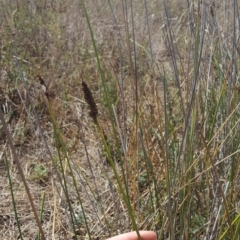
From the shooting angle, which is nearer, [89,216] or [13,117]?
[89,216]

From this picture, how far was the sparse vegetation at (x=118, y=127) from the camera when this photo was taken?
2.53 ft

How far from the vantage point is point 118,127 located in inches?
31.5

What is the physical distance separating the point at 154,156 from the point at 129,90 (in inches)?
34.4

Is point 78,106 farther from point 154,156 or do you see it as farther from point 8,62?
point 154,156

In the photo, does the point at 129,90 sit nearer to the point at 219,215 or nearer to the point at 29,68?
the point at 29,68

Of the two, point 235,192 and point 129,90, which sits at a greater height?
point 235,192

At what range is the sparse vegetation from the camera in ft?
2.53

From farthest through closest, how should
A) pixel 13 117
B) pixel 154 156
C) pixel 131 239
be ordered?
1. pixel 13 117
2. pixel 154 156
3. pixel 131 239

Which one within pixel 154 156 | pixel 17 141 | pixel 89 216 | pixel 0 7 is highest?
pixel 0 7

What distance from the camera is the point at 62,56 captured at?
253 centimetres

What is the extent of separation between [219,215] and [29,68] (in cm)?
171

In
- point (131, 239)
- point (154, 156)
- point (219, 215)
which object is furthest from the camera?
point (154, 156)

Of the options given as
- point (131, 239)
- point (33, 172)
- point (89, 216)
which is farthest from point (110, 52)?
point (131, 239)

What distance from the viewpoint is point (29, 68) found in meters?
2.26
